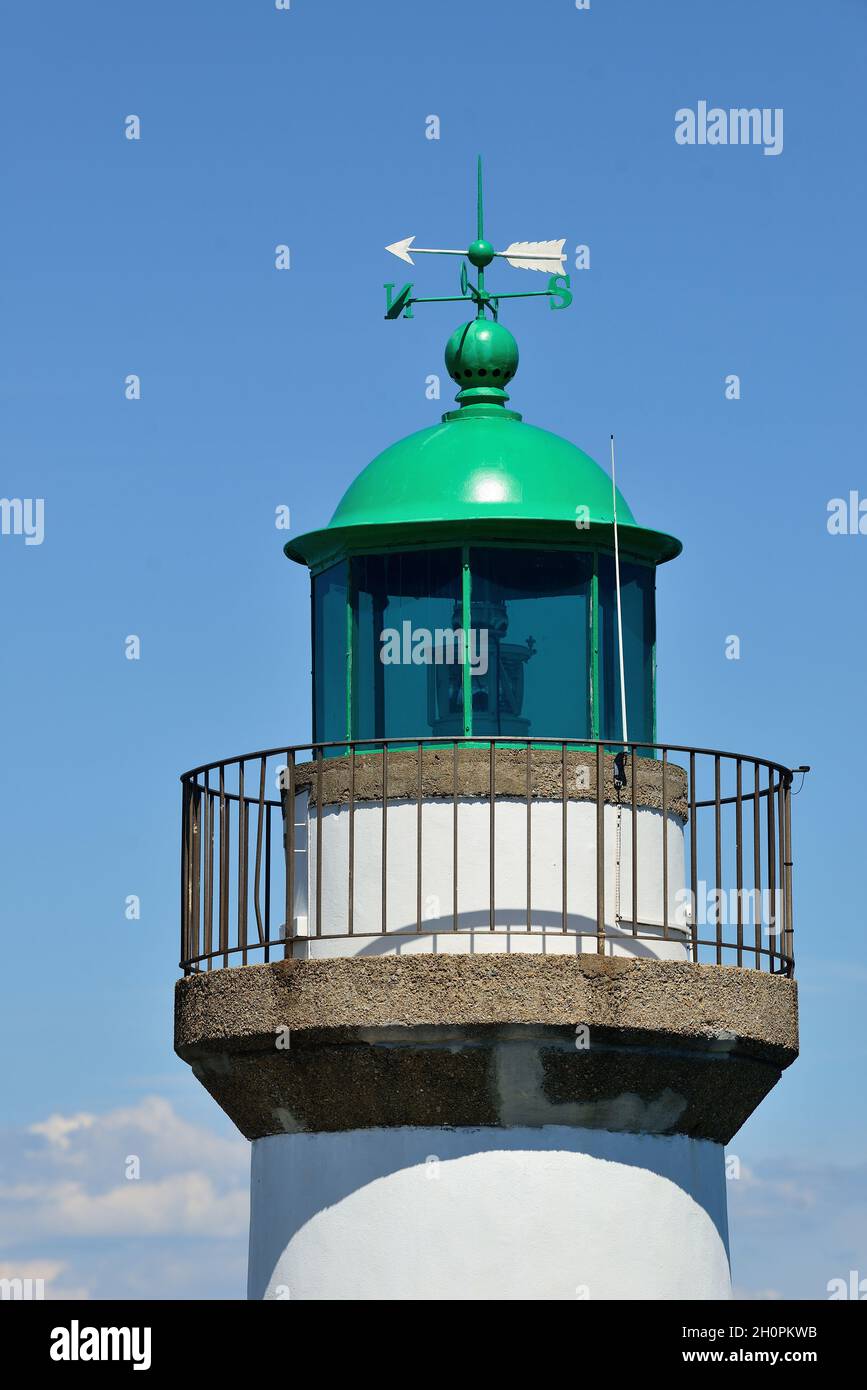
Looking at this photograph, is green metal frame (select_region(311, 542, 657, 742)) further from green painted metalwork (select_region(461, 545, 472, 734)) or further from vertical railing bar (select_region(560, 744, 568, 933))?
vertical railing bar (select_region(560, 744, 568, 933))

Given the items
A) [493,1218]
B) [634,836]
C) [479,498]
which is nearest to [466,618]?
[479,498]

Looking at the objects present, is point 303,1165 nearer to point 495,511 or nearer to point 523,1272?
point 523,1272

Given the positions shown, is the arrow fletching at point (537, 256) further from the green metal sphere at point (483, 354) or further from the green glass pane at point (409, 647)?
the green glass pane at point (409, 647)

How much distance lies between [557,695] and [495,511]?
1.28 metres

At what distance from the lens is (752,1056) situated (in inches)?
987

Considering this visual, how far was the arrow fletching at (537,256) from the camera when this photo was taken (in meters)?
26.1

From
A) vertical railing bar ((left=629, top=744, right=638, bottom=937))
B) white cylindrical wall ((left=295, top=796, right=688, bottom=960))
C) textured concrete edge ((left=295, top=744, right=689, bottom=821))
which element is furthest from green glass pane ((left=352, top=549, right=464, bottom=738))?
vertical railing bar ((left=629, top=744, right=638, bottom=937))

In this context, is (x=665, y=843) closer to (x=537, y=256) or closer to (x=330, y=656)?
(x=330, y=656)

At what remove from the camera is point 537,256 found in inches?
1027

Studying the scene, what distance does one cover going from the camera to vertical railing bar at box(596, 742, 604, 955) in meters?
24.3

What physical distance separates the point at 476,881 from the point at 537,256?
4418 millimetres

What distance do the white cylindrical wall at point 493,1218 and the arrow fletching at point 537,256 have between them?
19.2 feet
